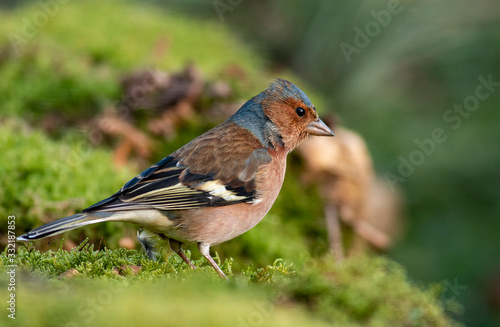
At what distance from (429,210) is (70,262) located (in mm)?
7993

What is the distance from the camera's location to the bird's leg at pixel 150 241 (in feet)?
13.4

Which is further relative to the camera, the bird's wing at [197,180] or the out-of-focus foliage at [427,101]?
the out-of-focus foliage at [427,101]

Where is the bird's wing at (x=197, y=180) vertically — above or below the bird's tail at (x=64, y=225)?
above

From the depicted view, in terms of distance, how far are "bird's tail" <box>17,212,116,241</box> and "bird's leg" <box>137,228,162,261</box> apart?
0.44 meters

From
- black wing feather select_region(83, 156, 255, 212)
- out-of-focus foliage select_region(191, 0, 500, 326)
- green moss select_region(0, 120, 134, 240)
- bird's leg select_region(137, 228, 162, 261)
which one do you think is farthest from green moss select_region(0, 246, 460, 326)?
out-of-focus foliage select_region(191, 0, 500, 326)

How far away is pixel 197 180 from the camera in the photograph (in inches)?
164

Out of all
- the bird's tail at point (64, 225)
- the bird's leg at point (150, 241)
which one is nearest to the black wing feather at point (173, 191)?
the bird's tail at point (64, 225)

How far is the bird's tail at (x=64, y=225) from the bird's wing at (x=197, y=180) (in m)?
0.22

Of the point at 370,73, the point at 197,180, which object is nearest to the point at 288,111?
the point at 197,180

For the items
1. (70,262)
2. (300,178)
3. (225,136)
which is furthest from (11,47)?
(70,262)

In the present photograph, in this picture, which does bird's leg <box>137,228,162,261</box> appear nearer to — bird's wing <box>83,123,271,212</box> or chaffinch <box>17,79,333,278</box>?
chaffinch <box>17,79,333,278</box>

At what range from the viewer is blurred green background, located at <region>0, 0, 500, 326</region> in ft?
27.4

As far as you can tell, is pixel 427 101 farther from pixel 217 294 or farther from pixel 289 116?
→ pixel 217 294

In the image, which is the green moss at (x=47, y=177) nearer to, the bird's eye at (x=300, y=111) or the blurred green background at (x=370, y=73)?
the blurred green background at (x=370, y=73)
